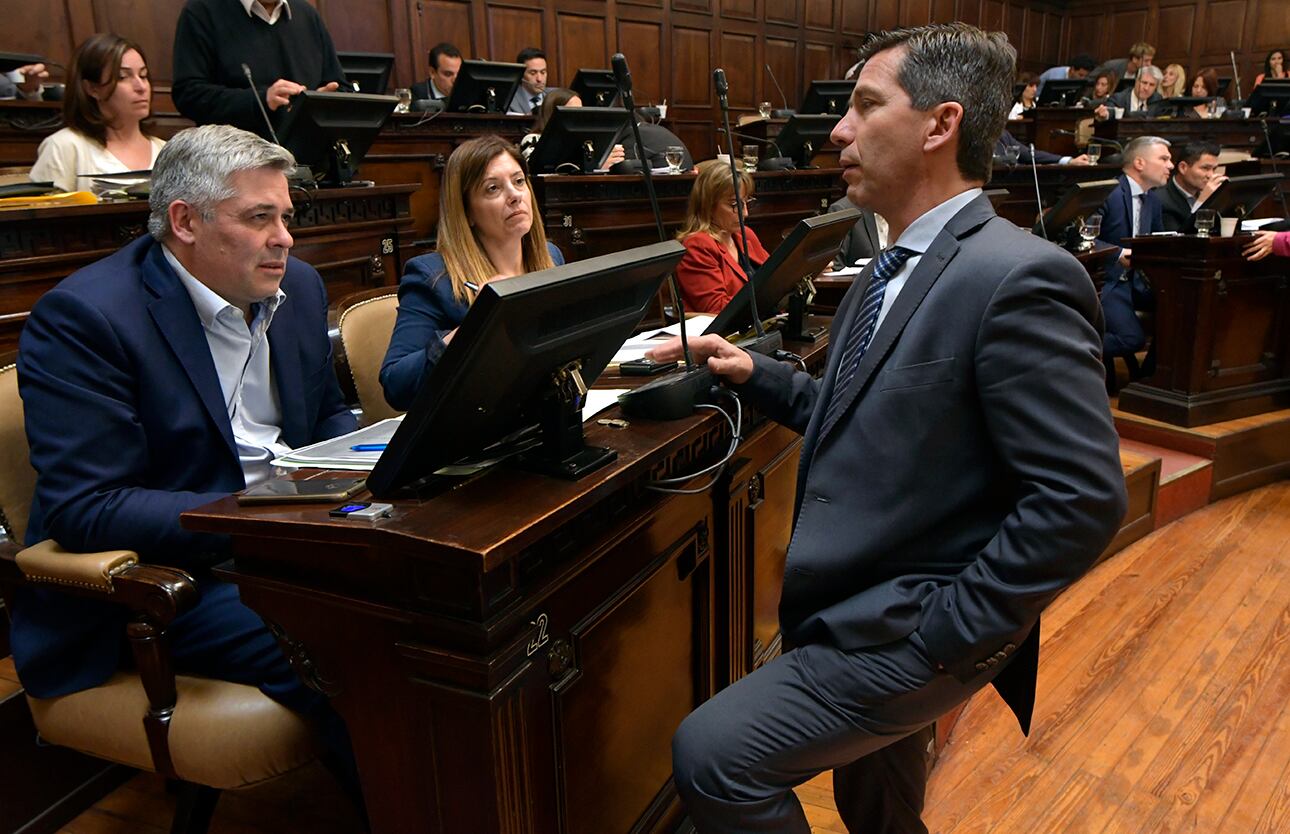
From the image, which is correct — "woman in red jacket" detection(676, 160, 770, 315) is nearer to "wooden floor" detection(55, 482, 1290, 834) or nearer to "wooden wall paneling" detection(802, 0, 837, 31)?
"wooden floor" detection(55, 482, 1290, 834)

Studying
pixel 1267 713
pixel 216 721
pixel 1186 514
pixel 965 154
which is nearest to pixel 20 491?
pixel 216 721

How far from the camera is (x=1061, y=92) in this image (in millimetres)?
7656

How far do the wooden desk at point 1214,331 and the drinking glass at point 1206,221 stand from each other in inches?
5.9

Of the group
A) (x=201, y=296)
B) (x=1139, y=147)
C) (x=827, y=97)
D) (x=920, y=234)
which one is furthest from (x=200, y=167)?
(x=827, y=97)

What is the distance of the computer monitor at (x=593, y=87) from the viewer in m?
5.29

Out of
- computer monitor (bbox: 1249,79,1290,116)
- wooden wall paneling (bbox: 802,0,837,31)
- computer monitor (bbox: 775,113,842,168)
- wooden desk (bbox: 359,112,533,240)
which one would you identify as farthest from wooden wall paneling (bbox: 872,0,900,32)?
wooden desk (bbox: 359,112,533,240)

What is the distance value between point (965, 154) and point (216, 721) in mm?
1263

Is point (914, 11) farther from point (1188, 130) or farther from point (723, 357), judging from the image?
point (723, 357)

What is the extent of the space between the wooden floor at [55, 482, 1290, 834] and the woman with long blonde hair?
0.93m

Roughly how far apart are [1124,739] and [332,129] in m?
3.04

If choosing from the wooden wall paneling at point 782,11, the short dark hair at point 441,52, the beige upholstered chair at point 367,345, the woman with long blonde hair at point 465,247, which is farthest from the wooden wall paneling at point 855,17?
the beige upholstered chair at point 367,345

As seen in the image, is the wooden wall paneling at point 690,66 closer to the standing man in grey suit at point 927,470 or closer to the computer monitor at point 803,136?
the computer monitor at point 803,136

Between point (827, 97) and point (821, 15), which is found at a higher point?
point (821, 15)

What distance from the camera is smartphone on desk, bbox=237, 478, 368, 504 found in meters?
1.07
